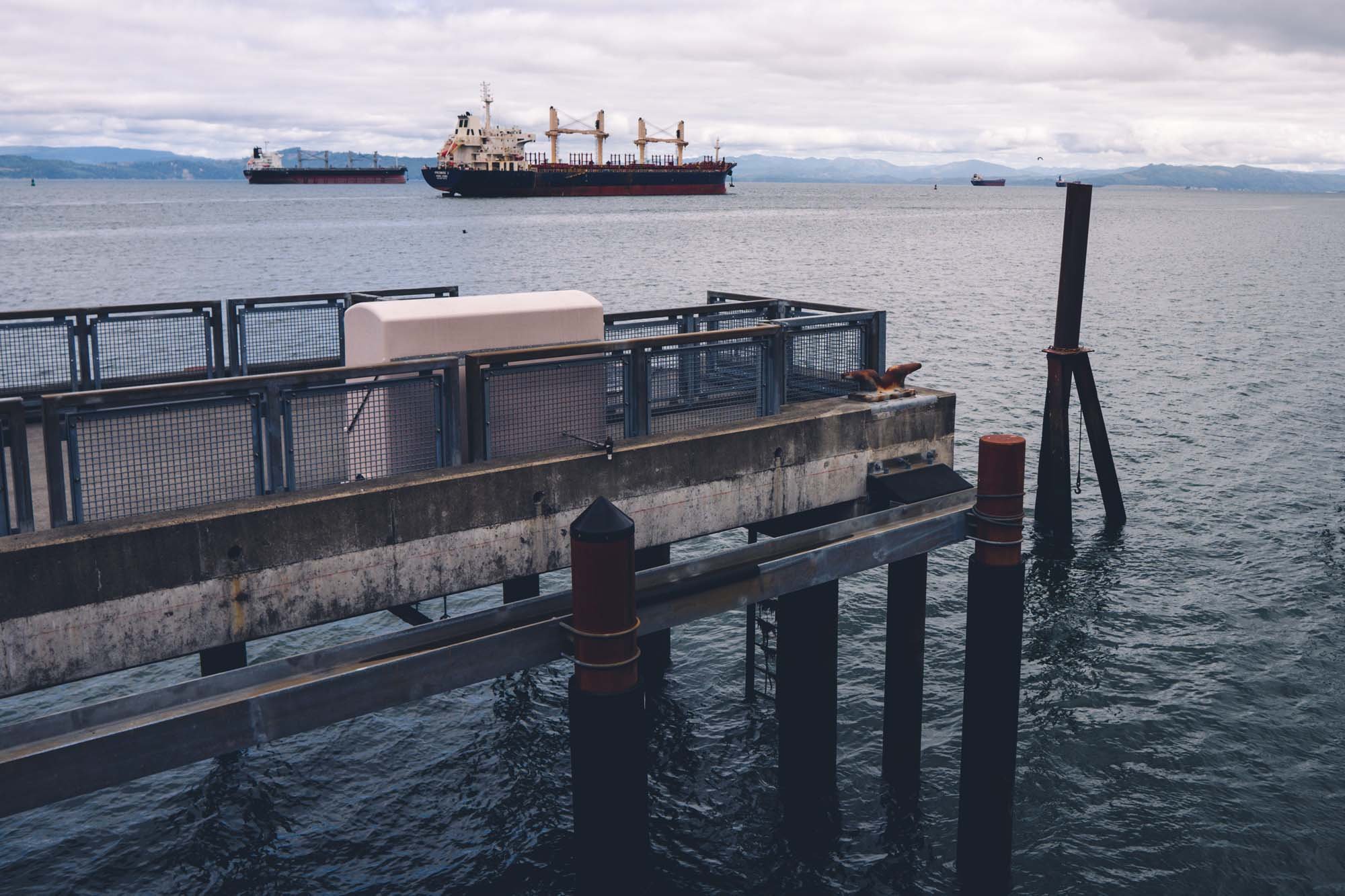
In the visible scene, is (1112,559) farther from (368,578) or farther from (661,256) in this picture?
(661,256)

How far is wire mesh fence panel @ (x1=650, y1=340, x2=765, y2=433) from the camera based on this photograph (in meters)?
11.5

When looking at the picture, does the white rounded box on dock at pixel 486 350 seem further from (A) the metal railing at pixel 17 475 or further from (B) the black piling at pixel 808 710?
(B) the black piling at pixel 808 710

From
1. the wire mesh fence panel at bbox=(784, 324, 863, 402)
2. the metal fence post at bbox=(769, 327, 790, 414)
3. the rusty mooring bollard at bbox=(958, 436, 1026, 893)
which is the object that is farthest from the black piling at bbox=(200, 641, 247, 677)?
the rusty mooring bollard at bbox=(958, 436, 1026, 893)

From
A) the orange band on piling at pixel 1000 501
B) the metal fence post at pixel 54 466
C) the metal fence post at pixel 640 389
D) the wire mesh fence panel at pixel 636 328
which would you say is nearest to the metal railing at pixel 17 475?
the metal fence post at pixel 54 466

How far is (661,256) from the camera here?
92.2m

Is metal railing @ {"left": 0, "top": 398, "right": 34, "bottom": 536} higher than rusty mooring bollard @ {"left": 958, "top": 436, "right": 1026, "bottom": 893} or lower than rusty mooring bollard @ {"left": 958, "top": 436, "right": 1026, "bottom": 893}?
higher

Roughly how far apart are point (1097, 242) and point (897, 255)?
31686 mm

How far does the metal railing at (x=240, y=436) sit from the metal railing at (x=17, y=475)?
15 centimetres

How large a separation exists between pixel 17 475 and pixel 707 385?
241 inches

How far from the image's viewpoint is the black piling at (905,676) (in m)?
11.3

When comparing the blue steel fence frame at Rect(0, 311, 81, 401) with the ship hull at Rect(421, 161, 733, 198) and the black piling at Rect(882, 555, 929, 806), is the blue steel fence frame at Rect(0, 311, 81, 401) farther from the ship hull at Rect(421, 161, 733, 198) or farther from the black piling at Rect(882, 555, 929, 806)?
the ship hull at Rect(421, 161, 733, 198)

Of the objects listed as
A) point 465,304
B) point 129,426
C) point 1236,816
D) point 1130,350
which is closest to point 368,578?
point 129,426

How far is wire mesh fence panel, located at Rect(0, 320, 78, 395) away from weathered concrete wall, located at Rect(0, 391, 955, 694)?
615 centimetres

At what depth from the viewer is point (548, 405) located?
34.2 feet
